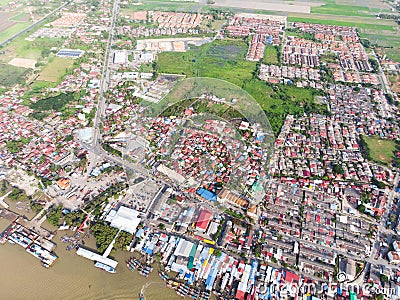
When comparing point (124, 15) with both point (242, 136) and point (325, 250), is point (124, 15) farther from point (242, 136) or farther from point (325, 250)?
point (325, 250)

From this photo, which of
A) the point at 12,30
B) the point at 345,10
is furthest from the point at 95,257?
the point at 345,10

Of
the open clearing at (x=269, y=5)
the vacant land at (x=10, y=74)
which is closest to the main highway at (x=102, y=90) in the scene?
the vacant land at (x=10, y=74)

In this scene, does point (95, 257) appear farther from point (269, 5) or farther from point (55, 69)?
point (269, 5)

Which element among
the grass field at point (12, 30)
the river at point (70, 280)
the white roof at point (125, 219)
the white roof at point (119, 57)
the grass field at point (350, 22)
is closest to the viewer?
the river at point (70, 280)

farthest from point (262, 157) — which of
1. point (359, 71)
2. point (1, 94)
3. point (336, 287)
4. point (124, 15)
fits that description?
point (124, 15)

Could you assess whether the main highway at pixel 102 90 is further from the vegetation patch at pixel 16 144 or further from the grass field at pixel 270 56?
the grass field at pixel 270 56

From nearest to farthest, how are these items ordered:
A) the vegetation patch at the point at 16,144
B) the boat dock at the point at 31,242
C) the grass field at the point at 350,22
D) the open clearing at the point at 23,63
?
1. the boat dock at the point at 31,242
2. the vegetation patch at the point at 16,144
3. the open clearing at the point at 23,63
4. the grass field at the point at 350,22

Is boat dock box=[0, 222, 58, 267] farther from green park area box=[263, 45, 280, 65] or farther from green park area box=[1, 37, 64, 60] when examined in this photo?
green park area box=[263, 45, 280, 65]
